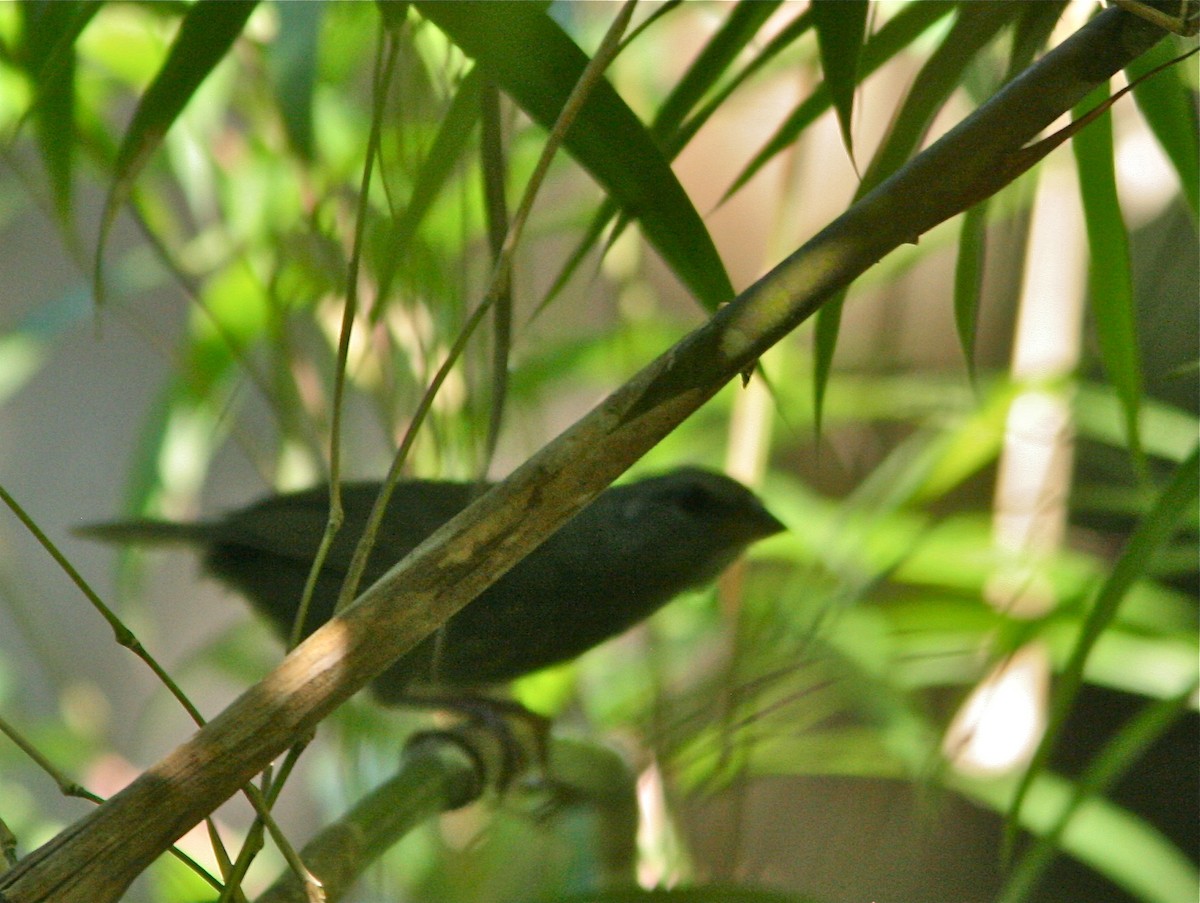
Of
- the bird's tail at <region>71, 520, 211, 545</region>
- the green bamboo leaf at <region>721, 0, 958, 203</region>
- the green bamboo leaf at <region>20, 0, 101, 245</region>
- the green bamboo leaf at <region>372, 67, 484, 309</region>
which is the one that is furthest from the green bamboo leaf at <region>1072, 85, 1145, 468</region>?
the bird's tail at <region>71, 520, 211, 545</region>

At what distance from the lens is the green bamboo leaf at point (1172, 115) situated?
65cm

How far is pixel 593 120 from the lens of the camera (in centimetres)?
58

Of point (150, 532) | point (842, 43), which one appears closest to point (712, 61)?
point (842, 43)

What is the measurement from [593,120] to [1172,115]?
1.13 feet

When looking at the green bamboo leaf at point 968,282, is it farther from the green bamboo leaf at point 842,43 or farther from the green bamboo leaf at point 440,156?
the green bamboo leaf at point 440,156

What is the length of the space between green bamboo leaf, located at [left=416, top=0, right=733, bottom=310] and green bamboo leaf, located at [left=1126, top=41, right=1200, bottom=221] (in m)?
0.27

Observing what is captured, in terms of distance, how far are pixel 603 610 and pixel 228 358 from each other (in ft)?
2.34

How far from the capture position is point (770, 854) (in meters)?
1.16

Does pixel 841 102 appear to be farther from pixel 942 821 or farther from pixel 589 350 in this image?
pixel 942 821

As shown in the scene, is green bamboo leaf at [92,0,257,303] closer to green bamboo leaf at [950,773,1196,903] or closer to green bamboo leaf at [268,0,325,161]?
green bamboo leaf at [268,0,325,161]

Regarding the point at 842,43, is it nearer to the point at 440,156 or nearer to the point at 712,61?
the point at 712,61

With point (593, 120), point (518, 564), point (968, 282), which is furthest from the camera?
point (518, 564)

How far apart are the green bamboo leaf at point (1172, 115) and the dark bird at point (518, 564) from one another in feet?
1.85

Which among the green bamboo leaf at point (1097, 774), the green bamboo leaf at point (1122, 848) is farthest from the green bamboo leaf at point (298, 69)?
the green bamboo leaf at point (1122, 848)
